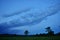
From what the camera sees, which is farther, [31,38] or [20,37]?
[20,37]

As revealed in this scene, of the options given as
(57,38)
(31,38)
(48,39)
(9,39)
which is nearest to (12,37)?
(9,39)

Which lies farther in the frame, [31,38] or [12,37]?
[12,37]

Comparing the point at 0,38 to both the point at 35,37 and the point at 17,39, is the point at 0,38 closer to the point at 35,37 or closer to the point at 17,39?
the point at 17,39

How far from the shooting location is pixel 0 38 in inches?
664

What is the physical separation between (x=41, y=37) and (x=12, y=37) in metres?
4.01

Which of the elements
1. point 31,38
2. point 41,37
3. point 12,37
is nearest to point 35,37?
point 31,38

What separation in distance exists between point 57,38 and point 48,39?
1498 millimetres

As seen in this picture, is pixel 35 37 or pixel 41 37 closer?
pixel 35 37

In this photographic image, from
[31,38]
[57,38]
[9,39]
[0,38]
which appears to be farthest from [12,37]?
[57,38]

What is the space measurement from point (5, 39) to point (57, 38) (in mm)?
6950

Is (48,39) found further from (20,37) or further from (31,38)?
(20,37)

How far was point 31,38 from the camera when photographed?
16016 millimetres

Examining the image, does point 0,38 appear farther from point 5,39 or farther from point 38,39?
point 38,39

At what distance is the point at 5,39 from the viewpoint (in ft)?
57.9
